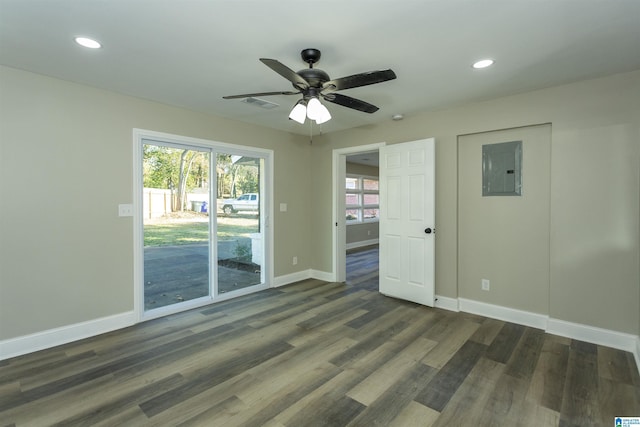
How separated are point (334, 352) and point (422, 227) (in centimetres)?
196

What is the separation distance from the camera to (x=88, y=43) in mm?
2199

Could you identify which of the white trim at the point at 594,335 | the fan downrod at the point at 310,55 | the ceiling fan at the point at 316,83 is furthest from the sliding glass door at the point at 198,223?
the white trim at the point at 594,335

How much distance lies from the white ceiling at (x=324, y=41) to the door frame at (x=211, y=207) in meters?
0.60

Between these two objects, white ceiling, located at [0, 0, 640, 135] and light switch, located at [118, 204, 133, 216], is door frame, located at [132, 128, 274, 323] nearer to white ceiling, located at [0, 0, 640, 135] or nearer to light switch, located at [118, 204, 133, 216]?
light switch, located at [118, 204, 133, 216]

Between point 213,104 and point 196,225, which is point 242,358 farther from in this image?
point 213,104

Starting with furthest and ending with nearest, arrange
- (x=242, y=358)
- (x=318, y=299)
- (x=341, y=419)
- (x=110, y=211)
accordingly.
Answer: (x=318, y=299), (x=110, y=211), (x=242, y=358), (x=341, y=419)

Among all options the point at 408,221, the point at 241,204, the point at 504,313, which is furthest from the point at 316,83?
the point at 504,313

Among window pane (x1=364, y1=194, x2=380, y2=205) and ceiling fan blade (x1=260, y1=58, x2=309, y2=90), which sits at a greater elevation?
ceiling fan blade (x1=260, y1=58, x2=309, y2=90)

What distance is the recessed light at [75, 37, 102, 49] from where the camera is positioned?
2.14 meters

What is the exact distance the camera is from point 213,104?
3.54 metres

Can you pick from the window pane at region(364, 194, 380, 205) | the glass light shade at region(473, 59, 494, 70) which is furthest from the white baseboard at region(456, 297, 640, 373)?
the window pane at region(364, 194, 380, 205)

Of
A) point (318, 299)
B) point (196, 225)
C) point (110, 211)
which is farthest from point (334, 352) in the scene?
point (110, 211)

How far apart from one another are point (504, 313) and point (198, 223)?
388cm

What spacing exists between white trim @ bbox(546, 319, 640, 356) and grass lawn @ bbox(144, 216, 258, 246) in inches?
153
